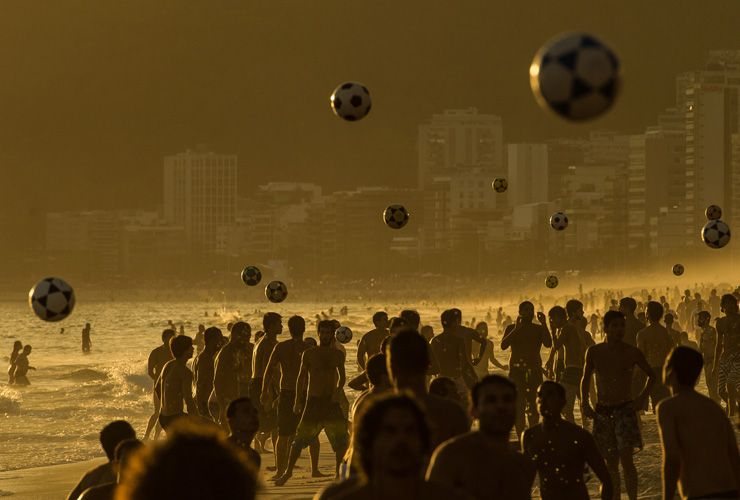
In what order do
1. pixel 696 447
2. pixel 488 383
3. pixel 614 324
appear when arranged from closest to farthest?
pixel 488 383
pixel 696 447
pixel 614 324

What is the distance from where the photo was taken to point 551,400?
24.7 ft

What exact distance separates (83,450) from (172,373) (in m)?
9.65

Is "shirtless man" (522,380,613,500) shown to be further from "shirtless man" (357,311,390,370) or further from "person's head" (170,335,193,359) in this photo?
"shirtless man" (357,311,390,370)

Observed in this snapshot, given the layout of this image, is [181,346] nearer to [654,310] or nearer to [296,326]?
[296,326]

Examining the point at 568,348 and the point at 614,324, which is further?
the point at 568,348

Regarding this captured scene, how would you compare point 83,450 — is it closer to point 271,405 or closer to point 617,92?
point 271,405

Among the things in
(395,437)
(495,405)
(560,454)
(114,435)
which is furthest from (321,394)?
(395,437)

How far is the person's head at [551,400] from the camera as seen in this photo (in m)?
7.50

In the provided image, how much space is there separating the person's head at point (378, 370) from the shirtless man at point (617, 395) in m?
2.88

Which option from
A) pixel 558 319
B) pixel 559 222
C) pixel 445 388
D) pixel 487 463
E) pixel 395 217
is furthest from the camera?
pixel 559 222

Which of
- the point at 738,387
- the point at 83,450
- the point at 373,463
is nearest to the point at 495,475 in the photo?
the point at 373,463

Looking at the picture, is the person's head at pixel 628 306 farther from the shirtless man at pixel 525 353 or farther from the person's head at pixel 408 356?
the person's head at pixel 408 356

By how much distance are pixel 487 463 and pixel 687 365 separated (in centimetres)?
212

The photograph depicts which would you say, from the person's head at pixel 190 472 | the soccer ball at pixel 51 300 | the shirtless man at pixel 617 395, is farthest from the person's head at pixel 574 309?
the person's head at pixel 190 472
